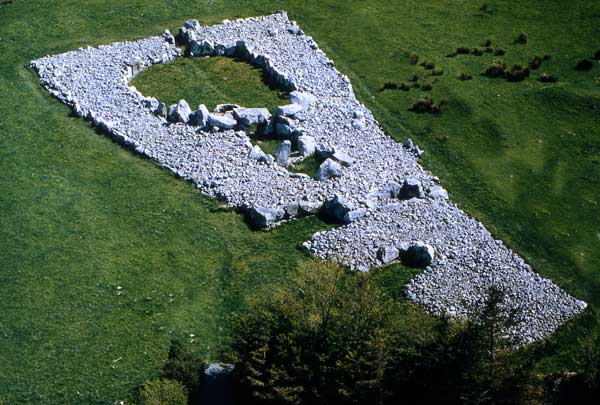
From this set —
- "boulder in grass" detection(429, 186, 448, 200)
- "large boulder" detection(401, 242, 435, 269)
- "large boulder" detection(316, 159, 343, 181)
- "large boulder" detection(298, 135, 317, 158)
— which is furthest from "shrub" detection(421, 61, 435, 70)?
"large boulder" detection(401, 242, 435, 269)

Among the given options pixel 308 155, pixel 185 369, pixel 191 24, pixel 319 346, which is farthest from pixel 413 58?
pixel 185 369

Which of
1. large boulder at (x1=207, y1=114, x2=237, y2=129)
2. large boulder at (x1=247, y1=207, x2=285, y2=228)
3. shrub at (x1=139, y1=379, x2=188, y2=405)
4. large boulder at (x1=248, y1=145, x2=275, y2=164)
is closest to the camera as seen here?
shrub at (x1=139, y1=379, x2=188, y2=405)

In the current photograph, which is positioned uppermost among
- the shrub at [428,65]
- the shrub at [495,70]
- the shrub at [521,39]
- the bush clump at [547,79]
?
the shrub at [521,39]

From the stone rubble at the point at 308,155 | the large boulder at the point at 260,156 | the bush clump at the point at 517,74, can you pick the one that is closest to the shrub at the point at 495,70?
the bush clump at the point at 517,74

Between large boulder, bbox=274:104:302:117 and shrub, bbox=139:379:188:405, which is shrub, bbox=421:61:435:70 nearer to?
large boulder, bbox=274:104:302:117

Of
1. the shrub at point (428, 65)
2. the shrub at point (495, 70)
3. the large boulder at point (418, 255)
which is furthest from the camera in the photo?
the shrub at point (428, 65)

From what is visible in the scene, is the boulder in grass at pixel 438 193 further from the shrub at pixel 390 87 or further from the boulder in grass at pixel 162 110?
the boulder in grass at pixel 162 110
